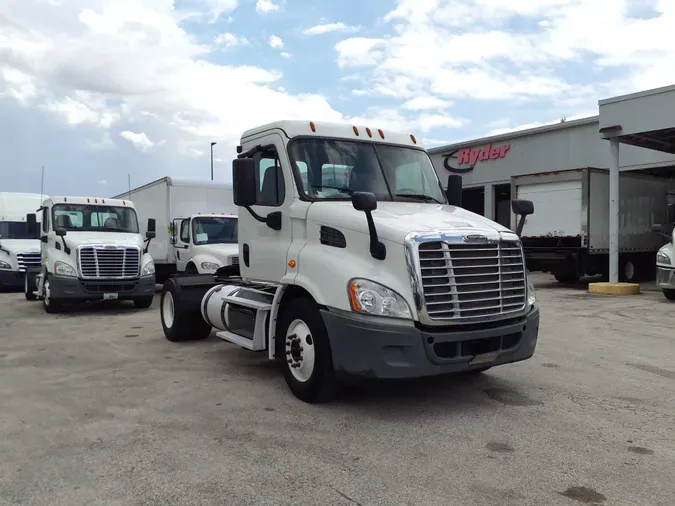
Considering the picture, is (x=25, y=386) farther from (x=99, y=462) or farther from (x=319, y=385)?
(x=319, y=385)

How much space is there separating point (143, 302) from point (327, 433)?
9.09m

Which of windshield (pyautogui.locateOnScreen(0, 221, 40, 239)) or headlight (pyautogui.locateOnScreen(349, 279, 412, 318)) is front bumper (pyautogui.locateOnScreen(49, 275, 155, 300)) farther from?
headlight (pyautogui.locateOnScreen(349, 279, 412, 318))

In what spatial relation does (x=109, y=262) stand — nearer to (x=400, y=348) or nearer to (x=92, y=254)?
(x=92, y=254)

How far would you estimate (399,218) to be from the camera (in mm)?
5090

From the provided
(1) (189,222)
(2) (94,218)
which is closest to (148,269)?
(1) (189,222)

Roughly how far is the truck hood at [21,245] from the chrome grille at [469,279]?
50.1ft

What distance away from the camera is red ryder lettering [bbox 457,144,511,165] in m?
25.1

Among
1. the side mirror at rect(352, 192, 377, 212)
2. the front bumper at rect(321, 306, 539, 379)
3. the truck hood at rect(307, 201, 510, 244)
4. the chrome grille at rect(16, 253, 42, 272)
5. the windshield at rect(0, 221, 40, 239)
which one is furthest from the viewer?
the windshield at rect(0, 221, 40, 239)

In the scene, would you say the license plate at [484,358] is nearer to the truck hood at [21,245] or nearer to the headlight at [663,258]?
the headlight at [663,258]

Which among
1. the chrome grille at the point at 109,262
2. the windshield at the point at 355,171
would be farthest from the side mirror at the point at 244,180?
the chrome grille at the point at 109,262

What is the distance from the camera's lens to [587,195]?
1555 centimetres

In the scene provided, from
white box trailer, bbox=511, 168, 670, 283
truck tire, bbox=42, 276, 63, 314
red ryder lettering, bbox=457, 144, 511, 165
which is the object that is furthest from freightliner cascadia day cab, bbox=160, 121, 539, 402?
red ryder lettering, bbox=457, 144, 511, 165

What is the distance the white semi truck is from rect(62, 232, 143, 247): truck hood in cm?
111

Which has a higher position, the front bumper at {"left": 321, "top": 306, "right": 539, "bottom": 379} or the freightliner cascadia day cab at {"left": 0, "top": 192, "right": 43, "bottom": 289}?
the freightliner cascadia day cab at {"left": 0, "top": 192, "right": 43, "bottom": 289}
